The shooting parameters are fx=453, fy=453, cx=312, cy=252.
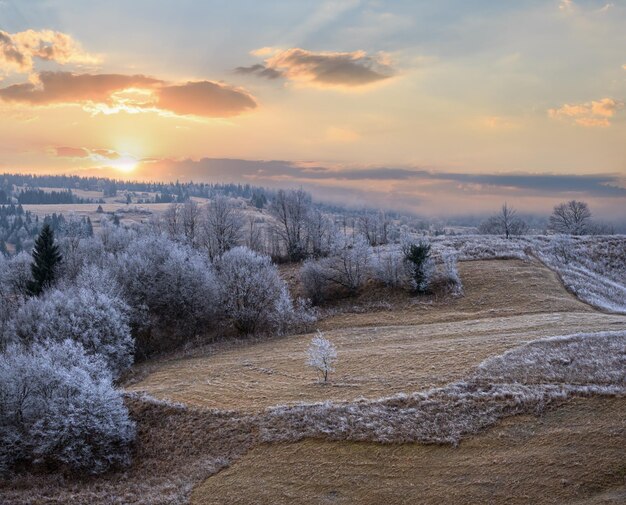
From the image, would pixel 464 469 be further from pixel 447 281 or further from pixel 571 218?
pixel 571 218

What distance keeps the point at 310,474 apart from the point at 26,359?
21935 millimetres

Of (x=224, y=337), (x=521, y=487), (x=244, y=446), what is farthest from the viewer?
(x=224, y=337)

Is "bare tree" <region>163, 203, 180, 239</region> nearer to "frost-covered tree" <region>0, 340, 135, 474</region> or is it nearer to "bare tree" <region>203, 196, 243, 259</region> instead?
"bare tree" <region>203, 196, 243, 259</region>

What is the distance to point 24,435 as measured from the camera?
2869 centimetres

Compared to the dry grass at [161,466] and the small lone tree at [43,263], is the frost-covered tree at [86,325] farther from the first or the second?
the small lone tree at [43,263]

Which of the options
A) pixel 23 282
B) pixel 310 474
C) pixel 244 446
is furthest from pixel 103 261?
pixel 310 474

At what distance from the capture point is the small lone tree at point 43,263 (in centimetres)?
6241

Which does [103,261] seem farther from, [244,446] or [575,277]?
[575,277]

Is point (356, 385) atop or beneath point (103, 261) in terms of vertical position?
beneath

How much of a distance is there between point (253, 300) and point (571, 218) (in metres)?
101

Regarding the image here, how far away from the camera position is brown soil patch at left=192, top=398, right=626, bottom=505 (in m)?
20.0

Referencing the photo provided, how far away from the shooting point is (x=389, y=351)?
36.7 metres

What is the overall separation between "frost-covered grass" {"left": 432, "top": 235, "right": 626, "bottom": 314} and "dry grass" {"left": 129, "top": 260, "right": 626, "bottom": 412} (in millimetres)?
6207

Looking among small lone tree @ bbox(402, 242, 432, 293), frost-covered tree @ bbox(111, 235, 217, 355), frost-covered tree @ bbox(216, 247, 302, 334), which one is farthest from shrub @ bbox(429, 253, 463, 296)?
frost-covered tree @ bbox(111, 235, 217, 355)
